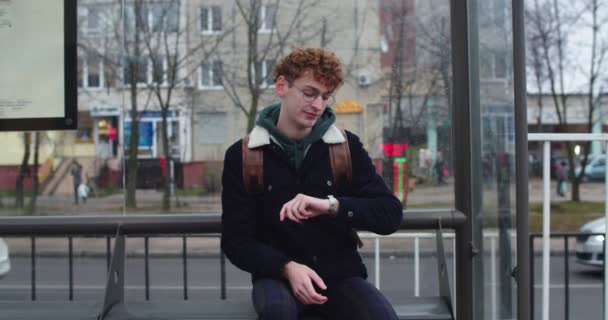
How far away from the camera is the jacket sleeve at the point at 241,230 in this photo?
298cm

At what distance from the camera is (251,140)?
314cm

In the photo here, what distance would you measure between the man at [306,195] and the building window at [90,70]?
2068 mm

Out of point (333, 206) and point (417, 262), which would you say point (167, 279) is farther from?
point (333, 206)

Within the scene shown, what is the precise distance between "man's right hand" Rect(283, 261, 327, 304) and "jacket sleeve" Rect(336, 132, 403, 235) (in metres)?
0.22

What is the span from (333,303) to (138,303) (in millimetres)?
1187

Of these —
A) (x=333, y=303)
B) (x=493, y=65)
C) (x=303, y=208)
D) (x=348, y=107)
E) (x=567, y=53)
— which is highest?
(x=567, y=53)

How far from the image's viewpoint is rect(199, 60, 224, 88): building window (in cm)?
488

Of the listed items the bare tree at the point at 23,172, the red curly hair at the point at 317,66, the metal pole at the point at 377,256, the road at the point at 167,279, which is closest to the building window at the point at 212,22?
the bare tree at the point at 23,172

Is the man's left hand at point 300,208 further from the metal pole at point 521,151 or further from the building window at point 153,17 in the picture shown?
the building window at point 153,17

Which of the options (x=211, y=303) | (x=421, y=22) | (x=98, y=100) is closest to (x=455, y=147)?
(x=421, y=22)

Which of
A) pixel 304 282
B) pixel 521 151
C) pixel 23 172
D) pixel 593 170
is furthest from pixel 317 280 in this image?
pixel 593 170

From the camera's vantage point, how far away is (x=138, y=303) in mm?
3850

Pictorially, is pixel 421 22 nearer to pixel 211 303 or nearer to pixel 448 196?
pixel 448 196

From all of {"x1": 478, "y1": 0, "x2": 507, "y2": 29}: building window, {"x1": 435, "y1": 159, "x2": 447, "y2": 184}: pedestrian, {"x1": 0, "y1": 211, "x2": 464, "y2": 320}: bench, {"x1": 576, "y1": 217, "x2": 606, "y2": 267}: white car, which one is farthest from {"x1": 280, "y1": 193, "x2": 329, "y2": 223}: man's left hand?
{"x1": 576, "y1": 217, "x2": 606, "y2": 267}: white car
